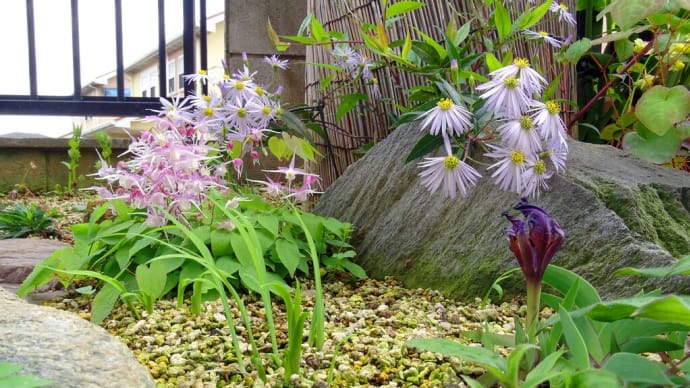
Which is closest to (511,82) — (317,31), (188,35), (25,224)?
(317,31)

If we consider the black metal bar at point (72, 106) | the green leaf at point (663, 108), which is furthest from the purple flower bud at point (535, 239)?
the black metal bar at point (72, 106)

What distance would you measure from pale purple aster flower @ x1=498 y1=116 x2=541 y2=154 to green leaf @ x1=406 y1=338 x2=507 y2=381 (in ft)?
1.98

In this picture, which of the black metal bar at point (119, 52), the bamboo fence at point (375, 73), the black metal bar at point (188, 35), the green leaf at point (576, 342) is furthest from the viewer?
the black metal bar at point (188, 35)

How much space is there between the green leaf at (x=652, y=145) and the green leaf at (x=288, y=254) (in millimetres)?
927

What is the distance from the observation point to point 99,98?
13.8 feet

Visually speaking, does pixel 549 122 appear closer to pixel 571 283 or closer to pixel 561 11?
pixel 571 283

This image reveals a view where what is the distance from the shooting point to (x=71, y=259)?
142 cm

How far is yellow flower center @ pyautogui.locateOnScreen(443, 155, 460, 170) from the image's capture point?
4.42ft

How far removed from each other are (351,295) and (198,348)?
50 cm

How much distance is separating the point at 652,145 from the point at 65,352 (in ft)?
4.85

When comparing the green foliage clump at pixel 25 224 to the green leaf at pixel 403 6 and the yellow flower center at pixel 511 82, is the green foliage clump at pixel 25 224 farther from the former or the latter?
the yellow flower center at pixel 511 82

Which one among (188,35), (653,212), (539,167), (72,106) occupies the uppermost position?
(188,35)

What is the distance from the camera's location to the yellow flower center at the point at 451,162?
1346 millimetres

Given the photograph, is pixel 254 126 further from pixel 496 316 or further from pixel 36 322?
pixel 36 322
